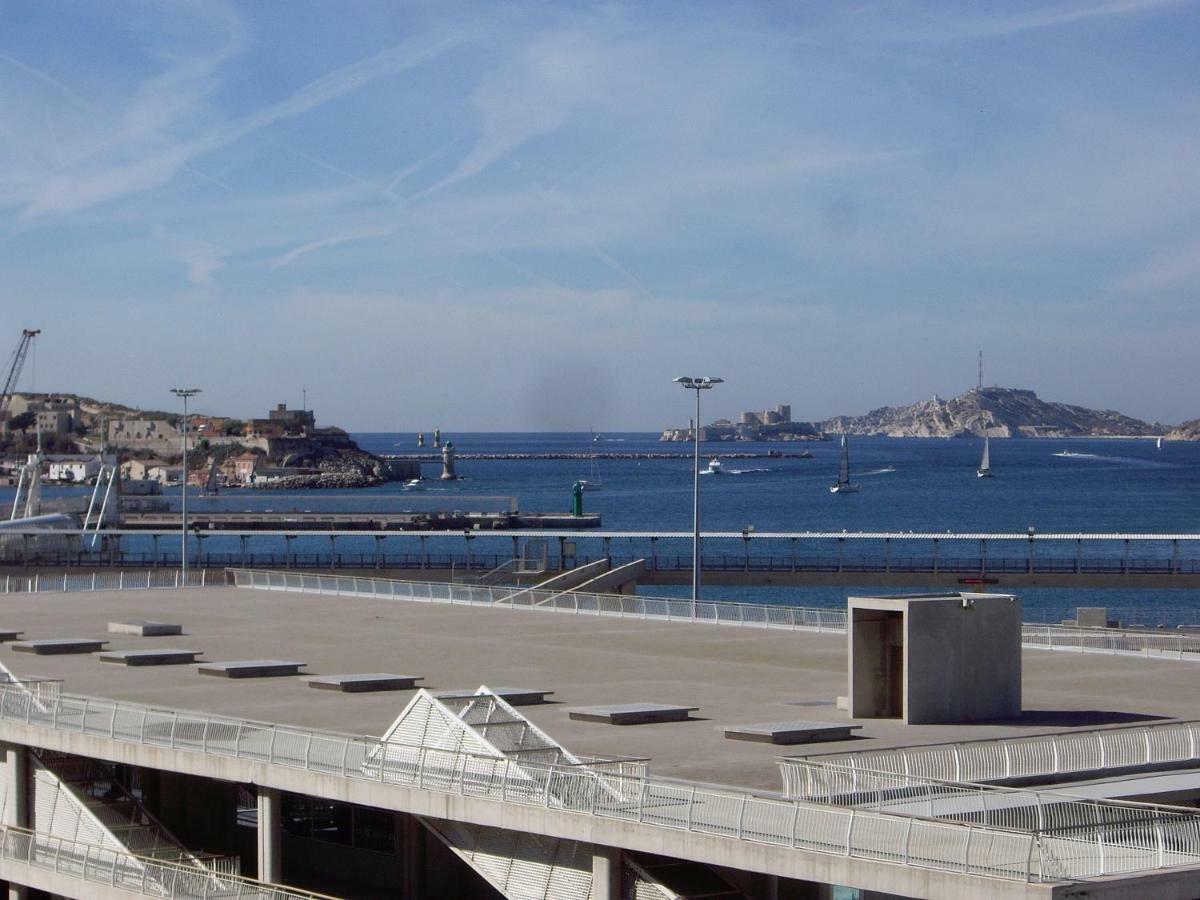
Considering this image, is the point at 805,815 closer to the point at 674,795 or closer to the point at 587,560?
the point at 674,795

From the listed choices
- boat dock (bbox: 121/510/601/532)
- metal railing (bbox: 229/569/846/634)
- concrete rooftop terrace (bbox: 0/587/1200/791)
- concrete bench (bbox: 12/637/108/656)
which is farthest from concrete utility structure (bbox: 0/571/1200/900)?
boat dock (bbox: 121/510/601/532)

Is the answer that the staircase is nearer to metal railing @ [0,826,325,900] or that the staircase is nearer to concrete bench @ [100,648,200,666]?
metal railing @ [0,826,325,900]

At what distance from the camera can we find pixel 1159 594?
128000 mm

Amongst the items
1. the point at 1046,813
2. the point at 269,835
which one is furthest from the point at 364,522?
the point at 1046,813

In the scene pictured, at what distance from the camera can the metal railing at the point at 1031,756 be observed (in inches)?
949

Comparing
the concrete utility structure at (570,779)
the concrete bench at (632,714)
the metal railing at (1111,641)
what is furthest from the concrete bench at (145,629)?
the metal railing at (1111,641)

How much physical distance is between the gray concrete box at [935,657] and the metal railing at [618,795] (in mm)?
9325

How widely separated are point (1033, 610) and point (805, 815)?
70.8 meters

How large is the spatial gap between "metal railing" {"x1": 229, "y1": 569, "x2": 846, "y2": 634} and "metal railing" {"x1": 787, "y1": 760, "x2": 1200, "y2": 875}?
1079 inches

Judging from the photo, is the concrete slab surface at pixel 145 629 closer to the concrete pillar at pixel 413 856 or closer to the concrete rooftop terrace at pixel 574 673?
the concrete rooftop terrace at pixel 574 673

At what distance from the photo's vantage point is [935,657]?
31.1m

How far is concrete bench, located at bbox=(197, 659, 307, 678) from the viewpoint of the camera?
38688 millimetres

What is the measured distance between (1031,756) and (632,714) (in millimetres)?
8497

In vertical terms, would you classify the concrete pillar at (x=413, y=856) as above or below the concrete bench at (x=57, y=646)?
below
